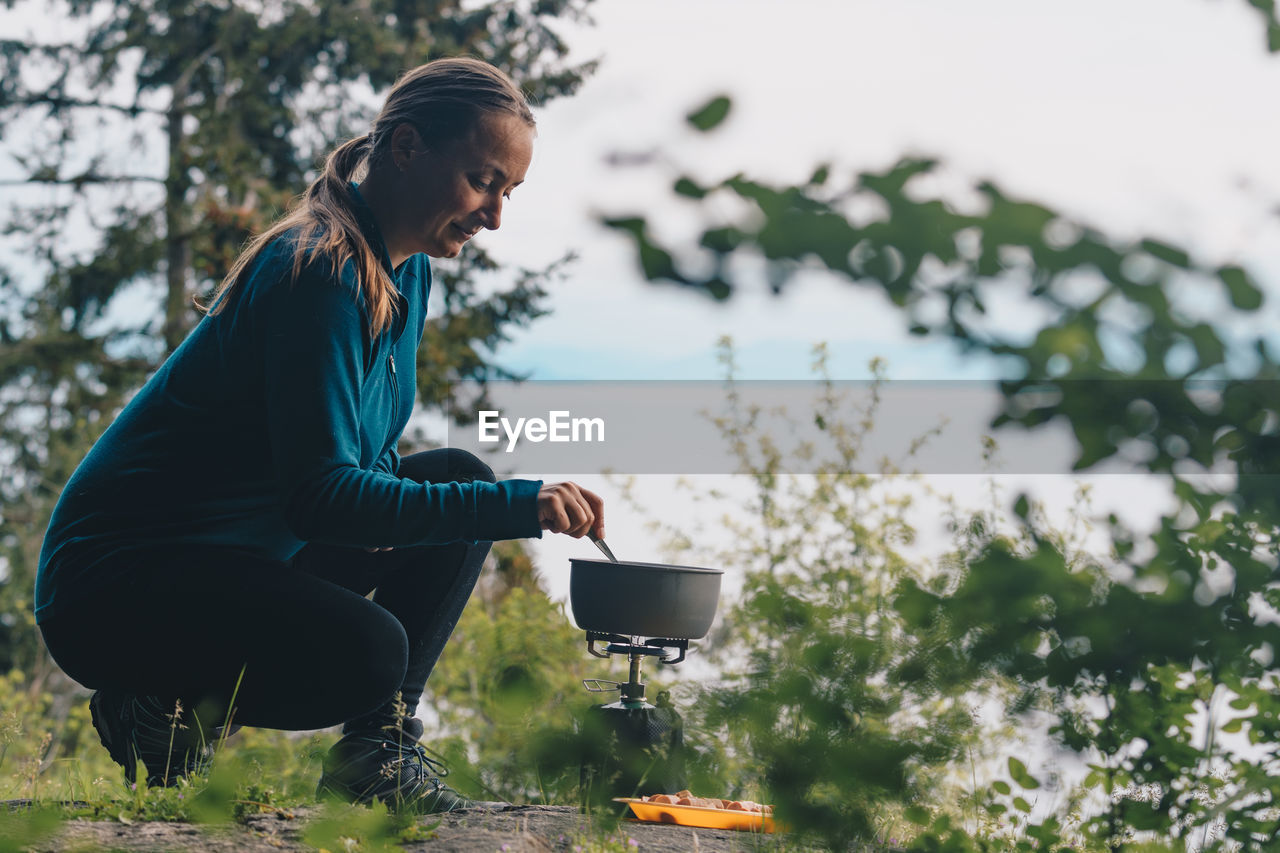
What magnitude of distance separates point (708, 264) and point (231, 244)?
7499 millimetres

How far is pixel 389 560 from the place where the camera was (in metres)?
2.19

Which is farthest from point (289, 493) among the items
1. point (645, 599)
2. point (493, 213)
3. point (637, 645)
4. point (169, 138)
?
point (169, 138)

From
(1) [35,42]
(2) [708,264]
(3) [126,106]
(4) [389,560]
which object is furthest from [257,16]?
(2) [708,264]

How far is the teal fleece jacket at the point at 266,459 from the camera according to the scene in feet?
5.18

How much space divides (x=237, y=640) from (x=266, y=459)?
0.94ft

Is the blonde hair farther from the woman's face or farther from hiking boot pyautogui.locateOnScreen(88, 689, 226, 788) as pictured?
hiking boot pyautogui.locateOnScreen(88, 689, 226, 788)

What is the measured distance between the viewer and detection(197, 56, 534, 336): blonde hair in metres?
1.70

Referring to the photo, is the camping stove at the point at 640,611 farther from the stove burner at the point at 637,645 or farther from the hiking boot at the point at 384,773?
the hiking boot at the point at 384,773

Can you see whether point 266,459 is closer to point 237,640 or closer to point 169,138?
point 237,640

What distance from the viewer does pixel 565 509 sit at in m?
1.61

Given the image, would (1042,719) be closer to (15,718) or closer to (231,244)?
(15,718)

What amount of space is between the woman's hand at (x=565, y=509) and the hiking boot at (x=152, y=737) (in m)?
0.74

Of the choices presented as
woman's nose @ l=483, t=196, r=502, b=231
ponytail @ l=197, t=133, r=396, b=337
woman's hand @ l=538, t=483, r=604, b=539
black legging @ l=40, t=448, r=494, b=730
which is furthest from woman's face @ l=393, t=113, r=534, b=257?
black legging @ l=40, t=448, r=494, b=730

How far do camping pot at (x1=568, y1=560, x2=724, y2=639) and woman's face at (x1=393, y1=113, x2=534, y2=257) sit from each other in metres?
1.10
